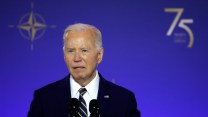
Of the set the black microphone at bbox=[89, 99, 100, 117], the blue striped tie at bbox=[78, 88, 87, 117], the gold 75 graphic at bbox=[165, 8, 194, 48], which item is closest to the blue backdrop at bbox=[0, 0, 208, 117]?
the gold 75 graphic at bbox=[165, 8, 194, 48]

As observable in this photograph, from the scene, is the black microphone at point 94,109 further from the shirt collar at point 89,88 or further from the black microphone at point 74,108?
the shirt collar at point 89,88

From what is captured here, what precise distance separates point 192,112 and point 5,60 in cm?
143

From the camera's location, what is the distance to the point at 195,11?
2.66 metres

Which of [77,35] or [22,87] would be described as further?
[22,87]

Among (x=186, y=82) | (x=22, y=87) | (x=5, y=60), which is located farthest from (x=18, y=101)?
(x=186, y=82)

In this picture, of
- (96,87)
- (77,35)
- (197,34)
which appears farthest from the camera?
(197,34)

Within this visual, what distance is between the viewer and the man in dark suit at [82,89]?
4.58ft

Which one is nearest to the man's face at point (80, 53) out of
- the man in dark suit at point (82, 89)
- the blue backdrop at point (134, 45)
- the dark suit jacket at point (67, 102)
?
the man in dark suit at point (82, 89)

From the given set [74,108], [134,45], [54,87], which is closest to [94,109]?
[74,108]

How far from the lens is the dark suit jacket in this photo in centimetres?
145

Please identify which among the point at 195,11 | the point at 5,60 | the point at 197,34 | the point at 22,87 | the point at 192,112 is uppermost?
the point at 195,11

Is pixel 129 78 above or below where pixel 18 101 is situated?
above

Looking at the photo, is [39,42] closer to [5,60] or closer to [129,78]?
[5,60]

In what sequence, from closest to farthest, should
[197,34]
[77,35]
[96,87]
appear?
[77,35]
[96,87]
[197,34]
